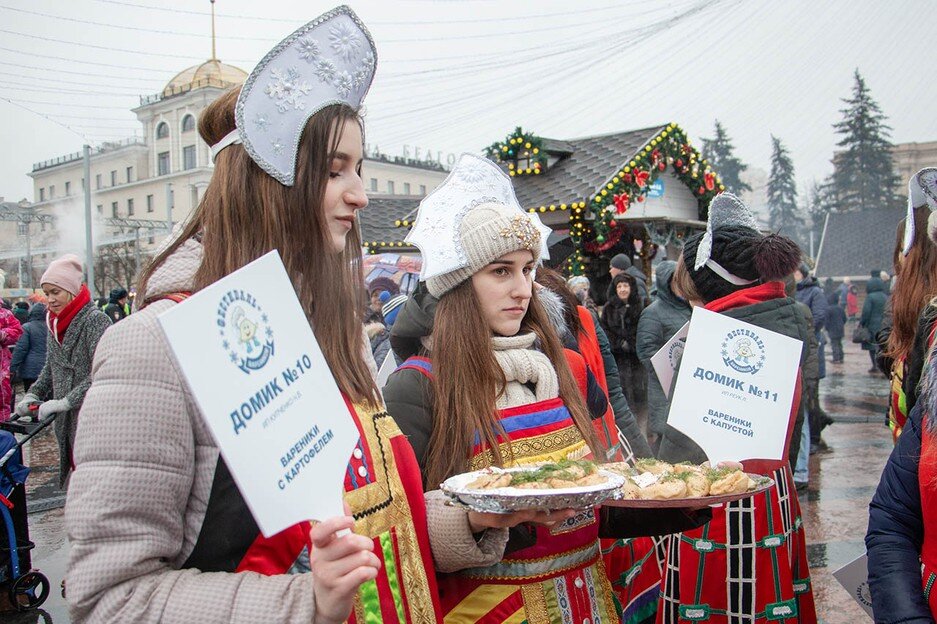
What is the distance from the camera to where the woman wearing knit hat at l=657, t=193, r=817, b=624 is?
128 inches

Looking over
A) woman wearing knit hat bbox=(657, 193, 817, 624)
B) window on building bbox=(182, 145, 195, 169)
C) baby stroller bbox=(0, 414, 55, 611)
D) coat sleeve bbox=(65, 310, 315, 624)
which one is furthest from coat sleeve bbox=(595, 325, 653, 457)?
window on building bbox=(182, 145, 195, 169)

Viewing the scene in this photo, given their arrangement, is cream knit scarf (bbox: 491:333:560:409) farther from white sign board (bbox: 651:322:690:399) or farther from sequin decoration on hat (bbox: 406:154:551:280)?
white sign board (bbox: 651:322:690:399)

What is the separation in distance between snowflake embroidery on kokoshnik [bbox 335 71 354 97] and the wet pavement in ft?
14.0

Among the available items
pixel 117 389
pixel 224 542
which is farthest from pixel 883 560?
pixel 117 389

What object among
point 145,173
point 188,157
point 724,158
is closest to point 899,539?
point 188,157

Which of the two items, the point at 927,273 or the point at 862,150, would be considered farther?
the point at 862,150

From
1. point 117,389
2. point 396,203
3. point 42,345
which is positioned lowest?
point 42,345

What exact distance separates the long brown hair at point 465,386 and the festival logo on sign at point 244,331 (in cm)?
123

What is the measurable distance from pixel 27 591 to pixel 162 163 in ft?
133

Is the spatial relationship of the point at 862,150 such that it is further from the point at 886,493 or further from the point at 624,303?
the point at 886,493

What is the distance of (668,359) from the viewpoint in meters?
3.78

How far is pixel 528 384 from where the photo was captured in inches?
105

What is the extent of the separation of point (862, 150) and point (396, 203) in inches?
1529

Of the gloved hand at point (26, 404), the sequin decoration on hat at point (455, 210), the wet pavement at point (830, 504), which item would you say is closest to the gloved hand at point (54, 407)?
the gloved hand at point (26, 404)
